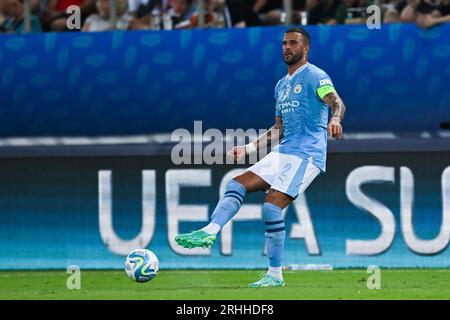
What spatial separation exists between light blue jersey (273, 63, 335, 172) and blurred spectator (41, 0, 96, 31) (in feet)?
15.0

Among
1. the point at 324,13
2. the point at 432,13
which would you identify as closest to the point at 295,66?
the point at 324,13

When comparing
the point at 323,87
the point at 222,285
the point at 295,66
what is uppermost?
the point at 295,66

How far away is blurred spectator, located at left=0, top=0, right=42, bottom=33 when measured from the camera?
567 inches

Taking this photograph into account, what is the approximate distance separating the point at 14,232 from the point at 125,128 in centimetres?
196

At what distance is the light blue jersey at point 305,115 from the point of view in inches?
410

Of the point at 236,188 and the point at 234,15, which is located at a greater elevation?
the point at 234,15

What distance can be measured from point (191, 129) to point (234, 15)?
1445 millimetres

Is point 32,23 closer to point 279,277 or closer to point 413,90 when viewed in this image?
point 413,90

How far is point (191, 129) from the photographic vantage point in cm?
1418

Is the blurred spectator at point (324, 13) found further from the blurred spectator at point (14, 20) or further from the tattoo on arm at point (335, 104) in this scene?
the tattoo on arm at point (335, 104)

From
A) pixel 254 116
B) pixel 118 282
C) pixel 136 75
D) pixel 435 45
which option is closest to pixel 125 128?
pixel 136 75

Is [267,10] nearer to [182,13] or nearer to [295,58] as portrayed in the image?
[182,13]

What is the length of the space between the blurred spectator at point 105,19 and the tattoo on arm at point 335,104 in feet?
15.0

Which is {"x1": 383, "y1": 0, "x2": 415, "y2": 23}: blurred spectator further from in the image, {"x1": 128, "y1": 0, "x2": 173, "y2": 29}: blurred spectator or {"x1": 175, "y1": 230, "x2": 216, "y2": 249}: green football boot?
{"x1": 175, "y1": 230, "x2": 216, "y2": 249}: green football boot
